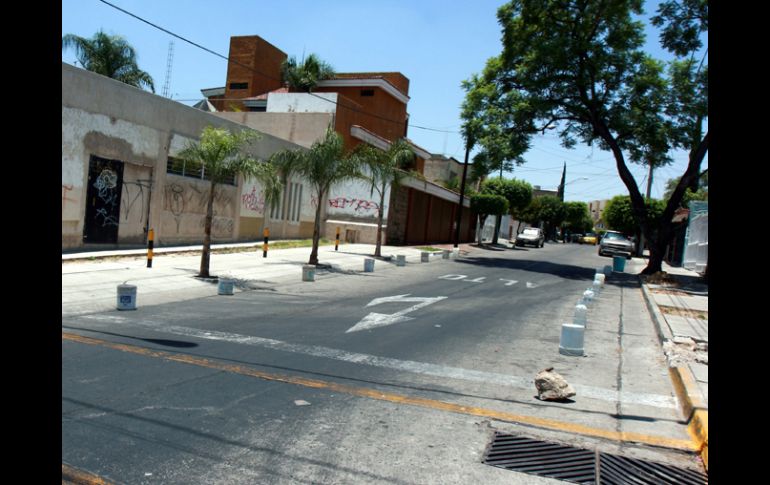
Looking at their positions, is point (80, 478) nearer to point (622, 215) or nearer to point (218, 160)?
point (218, 160)

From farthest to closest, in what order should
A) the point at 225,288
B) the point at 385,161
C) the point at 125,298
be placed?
the point at 385,161, the point at 225,288, the point at 125,298

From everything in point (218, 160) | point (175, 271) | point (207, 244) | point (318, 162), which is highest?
point (318, 162)

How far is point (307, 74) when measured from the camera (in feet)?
133

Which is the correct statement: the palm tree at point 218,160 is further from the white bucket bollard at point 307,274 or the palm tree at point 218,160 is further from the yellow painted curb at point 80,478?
the yellow painted curb at point 80,478

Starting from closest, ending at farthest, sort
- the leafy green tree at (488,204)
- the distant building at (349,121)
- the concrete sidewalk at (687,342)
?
1. the concrete sidewalk at (687,342)
2. the distant building at (349,121)
3. the leafy green tree at (488,204)

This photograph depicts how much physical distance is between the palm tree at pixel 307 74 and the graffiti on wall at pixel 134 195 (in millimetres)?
22414

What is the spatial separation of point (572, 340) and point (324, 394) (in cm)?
449

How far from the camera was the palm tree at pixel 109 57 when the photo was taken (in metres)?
28.3

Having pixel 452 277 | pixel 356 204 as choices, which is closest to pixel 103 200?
pixel 452 277

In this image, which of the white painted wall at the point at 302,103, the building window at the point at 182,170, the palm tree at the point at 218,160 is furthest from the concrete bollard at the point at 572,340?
the white painted wall at the point at 302,103

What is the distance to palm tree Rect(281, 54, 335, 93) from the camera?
1586 inches

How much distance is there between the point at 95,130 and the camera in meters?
17.3
